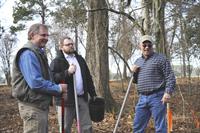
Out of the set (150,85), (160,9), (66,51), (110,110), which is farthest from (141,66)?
(110,110)

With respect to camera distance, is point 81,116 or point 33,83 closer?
point 33,83

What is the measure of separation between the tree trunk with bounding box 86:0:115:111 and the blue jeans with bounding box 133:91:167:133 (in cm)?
476

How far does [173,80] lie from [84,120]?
1438mm

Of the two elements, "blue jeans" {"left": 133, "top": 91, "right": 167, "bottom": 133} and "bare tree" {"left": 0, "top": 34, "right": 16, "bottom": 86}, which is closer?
"blue jeans" {"left": 133, "top": 91, "right": 167, "bottom": 133}

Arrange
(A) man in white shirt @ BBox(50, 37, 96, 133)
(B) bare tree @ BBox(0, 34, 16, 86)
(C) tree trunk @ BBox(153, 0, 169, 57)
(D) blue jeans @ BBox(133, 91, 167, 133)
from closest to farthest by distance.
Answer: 1. (A) man in white shirt @ BBox(50, 37, 96, 133)
2. (D) blue jeans @ BBox(133, 91, 167, 133)
3. (C) tree trunk @ BBox(153, 0, 169, 57)
4. (B) bare tree @ BBox(0, 34, 16, 86)

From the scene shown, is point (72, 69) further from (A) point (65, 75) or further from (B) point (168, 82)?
(B) point (168, 82)

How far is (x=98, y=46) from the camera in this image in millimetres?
11195

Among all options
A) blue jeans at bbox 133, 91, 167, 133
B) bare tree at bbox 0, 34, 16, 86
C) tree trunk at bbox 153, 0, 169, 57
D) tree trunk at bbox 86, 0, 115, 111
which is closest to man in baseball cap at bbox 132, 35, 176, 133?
blue jeans at bbox 133, 91, 167, 133

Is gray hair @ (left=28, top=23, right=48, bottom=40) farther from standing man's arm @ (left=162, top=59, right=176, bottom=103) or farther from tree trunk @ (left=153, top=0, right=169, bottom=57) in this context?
tree trunk @ (left=153, top=0, right=169, bottom=57)

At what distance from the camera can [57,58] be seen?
626cm

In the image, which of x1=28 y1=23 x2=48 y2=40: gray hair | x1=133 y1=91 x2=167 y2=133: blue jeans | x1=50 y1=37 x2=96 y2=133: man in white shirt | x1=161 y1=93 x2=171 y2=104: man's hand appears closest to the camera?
x1=28 y1=23 x2=48 y2=40: gray hair

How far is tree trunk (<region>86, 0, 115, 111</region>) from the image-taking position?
1119 cm

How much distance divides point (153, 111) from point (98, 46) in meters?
5.05

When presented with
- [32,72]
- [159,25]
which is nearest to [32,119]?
[32,72]
